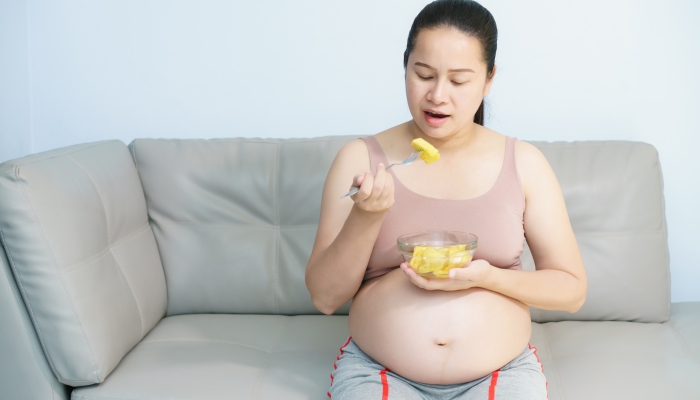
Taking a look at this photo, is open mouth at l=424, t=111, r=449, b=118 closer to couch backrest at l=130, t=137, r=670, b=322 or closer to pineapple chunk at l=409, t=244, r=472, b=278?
pineapple chunk at l=409, t=244, r=472, b=278

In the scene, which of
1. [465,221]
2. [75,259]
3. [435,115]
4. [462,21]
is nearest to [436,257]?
[465,221]

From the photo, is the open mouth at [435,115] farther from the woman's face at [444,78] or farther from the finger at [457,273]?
the finger at [457,273]

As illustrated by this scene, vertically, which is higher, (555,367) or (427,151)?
(427,151)

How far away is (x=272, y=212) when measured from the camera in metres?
2.10

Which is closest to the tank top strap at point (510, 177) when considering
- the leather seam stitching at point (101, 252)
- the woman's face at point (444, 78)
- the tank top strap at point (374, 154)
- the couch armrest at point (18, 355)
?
the woman's face at point (444, 78)

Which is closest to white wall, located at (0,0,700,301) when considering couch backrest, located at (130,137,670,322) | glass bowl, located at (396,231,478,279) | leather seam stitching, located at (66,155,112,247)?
couch backrest, located at (130,137,670,322)

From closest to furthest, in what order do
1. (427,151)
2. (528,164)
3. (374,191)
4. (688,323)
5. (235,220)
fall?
1. (374,191)
2. (427,151)
3. (528,164)
4. (688,323)
5. (235,220)

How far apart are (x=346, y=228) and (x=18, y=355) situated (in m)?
→ 0.86

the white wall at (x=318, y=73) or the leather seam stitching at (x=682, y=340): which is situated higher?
the white wall at (x=318, y=73)

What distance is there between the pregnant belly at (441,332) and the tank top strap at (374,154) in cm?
29

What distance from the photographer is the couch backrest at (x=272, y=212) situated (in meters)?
2.01

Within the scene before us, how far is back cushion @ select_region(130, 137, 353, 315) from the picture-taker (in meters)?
2.07

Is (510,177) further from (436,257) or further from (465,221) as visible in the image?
(436,257)

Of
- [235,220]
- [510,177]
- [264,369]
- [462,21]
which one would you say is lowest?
[264,369]
